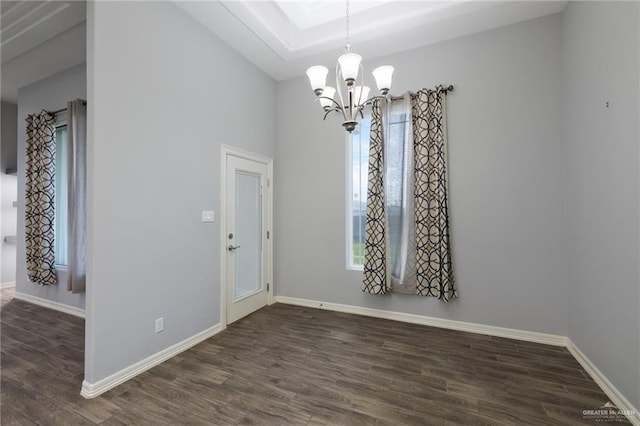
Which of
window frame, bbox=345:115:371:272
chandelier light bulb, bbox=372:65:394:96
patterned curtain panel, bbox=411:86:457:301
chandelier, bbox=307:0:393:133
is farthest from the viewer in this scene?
window frame, bbox=345:115:371:272

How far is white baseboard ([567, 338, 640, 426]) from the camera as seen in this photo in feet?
5.79

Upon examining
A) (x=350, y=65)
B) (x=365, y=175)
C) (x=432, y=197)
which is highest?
(x=350, y=65)

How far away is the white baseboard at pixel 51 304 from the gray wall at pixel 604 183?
5508mm

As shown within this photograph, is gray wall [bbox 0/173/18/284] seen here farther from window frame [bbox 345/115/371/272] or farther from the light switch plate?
window frame [bbox 345/115/371/272]

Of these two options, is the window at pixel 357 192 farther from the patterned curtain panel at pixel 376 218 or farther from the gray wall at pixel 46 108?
the gray wall at pixel 46 108

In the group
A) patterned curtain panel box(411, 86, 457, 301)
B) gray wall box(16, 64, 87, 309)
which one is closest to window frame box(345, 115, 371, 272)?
patterned curtain panel box(411, 86, 457, 301)

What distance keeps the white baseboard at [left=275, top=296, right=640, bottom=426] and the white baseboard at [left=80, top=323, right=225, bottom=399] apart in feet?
4.66

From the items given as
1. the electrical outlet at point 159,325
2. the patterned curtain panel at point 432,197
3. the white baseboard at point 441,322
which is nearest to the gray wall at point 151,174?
the electrical outlet at point 159,325

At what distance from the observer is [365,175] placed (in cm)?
368

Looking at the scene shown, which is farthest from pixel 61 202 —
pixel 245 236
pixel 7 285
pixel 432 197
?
pixel 432 197

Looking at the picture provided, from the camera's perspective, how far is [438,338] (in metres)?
2.96

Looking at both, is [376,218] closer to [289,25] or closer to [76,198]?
[289,25]

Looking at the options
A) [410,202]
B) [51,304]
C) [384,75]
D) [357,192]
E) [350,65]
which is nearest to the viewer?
[350,65]

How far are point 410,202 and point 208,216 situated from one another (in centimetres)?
235
